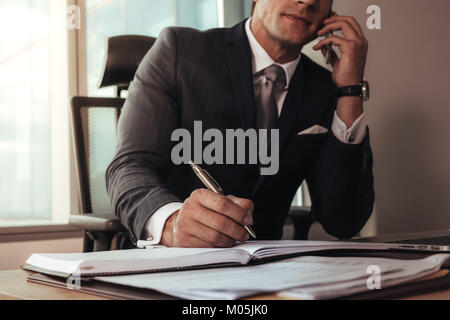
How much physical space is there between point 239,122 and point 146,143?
0.25 metres

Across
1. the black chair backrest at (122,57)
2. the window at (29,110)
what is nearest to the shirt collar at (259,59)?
the black chair backrest at (122,57)

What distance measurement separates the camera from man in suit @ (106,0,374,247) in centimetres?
117

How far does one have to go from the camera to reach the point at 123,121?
109cm

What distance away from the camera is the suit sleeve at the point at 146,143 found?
2.65 feet

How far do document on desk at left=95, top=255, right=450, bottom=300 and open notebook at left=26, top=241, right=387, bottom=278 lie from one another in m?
0.01

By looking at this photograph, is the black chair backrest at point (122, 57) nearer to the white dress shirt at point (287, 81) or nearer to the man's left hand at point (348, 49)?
the white dress shirt at point (287, 81)

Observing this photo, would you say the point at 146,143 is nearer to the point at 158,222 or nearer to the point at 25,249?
the point at 158,222

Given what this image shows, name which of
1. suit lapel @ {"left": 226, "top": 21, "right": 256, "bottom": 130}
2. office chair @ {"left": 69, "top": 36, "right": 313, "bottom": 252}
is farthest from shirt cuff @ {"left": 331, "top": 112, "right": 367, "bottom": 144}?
office chair @ {"left": 69, "top": 36, "right": 313, "bottom": 252}

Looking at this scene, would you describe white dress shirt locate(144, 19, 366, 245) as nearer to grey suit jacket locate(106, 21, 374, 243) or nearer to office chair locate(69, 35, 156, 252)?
grey suit jacket locate(106, 21, 374, 243)

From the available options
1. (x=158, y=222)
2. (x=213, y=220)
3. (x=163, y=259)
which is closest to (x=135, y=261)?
(x=163, y=259)

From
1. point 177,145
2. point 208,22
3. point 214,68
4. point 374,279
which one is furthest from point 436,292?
point 208,22

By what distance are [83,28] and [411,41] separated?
5.18 feet

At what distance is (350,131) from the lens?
1.19 metres

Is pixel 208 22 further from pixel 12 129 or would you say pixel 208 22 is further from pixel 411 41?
pixel 411 41
